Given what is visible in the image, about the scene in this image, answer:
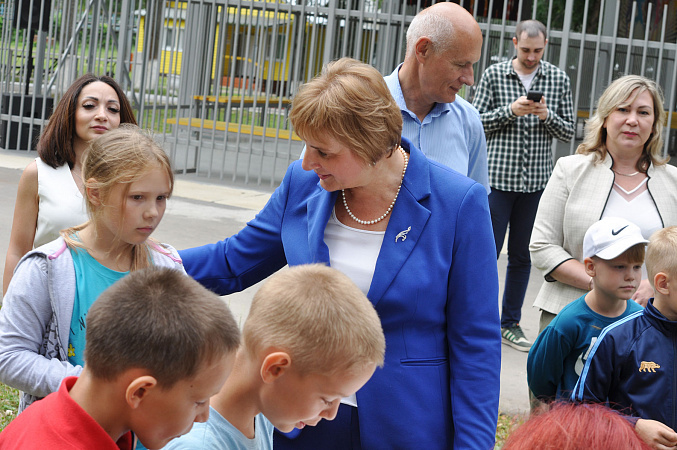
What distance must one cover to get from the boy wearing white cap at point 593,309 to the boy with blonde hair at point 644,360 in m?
0.21

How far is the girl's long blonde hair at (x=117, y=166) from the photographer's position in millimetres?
2324

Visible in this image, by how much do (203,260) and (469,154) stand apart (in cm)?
145

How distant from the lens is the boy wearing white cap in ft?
10.4

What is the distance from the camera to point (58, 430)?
5.11 ft

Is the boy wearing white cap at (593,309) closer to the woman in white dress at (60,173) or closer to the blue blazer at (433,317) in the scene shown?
the blue blazer at (433,317)

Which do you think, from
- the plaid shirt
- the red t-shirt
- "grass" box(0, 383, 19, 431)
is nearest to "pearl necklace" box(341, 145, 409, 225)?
the red t-shirt

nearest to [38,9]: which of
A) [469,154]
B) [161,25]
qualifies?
[161,25]

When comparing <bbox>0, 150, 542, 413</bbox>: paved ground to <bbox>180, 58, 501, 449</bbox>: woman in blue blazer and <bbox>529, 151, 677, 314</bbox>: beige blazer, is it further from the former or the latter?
<bbox>180, 58, 501, 449</bbox>: woman in blue blazer

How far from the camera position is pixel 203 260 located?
8.34 ft

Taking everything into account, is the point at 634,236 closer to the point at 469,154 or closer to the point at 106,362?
the point at 469,154

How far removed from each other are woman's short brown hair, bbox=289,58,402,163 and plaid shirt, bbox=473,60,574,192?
387 cm

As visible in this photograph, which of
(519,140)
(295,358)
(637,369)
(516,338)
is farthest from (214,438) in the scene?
(519,140)

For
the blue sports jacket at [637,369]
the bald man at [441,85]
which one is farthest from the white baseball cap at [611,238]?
the bald man at [441,85]

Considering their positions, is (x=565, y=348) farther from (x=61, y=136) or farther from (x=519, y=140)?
(x=519, y=140)
